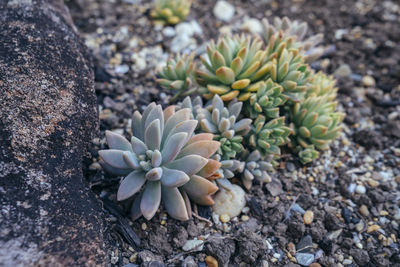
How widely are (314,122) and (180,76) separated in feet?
3.49

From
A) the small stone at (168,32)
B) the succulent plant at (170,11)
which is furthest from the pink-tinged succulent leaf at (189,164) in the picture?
the succulent plant at (170,11)

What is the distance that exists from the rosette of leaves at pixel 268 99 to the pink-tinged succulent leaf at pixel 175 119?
558 mm

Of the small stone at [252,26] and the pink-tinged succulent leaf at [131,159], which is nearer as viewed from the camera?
the pink-tinged succulent leaf at [131,159]

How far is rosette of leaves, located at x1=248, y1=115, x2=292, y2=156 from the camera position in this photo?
2600 millimetres

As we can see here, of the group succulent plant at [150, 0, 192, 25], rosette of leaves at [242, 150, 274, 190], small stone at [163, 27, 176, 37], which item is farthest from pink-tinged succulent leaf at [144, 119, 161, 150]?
succulent plant at [150, 0, 192, 25]

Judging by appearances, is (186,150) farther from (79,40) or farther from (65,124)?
(79,40)

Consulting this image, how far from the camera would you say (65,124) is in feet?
7.38

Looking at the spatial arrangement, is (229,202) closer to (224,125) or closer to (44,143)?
(224,125)

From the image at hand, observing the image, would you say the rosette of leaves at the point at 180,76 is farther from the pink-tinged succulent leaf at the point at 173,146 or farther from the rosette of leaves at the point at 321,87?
the rosette of leaves at the point at 321,87

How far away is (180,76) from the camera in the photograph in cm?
287

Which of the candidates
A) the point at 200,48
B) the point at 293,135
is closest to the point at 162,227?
the point at 293,135

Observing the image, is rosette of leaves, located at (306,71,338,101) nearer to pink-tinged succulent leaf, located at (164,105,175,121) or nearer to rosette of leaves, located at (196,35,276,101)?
rosette of leaves, located at (196,35,276,101)

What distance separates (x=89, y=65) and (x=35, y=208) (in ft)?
3.89

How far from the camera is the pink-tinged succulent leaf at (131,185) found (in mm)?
2117
